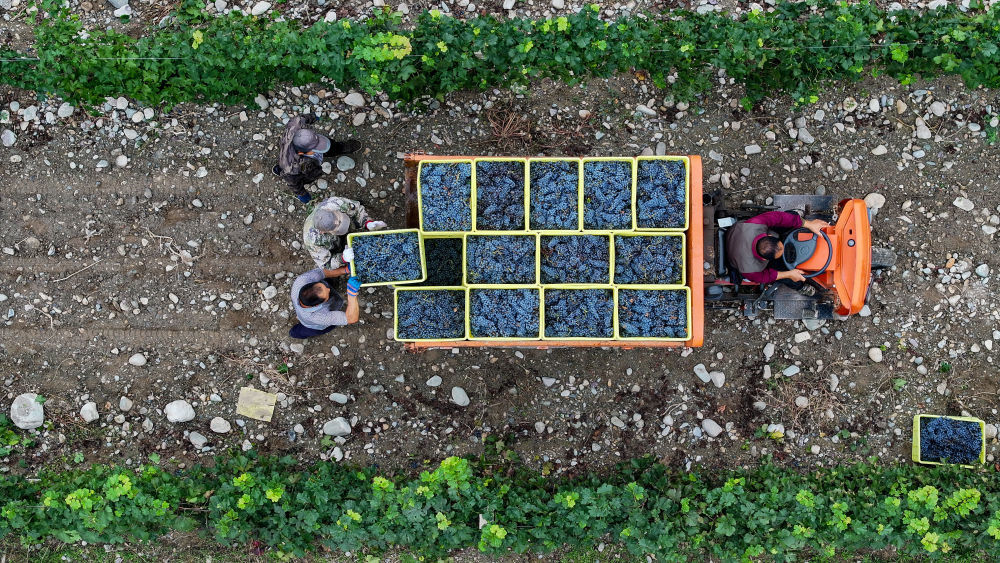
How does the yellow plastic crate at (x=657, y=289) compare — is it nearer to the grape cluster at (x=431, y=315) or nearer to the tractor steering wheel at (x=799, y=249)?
the tractor steering wheel at (x=799, y=249)

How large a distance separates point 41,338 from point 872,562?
29.3ft

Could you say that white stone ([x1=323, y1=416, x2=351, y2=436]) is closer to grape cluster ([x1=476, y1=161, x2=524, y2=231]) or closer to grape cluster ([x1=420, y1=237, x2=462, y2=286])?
grape cluster ([x1=420, y1=237, x2=462, y2=286])

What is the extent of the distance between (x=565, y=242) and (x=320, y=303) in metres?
2.29

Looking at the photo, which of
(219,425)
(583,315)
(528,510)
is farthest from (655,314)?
(219,425)

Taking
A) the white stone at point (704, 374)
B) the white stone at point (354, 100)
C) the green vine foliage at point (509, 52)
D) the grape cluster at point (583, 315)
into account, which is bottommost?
the white stone at point (704, 374)

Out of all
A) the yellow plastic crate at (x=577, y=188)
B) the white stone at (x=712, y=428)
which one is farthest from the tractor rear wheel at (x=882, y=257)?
the yellow plastic crate at (x=577, y=188)

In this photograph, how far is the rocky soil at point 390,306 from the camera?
6.44 metres

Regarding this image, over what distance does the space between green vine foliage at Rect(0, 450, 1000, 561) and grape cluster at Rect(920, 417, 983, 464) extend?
175 mm

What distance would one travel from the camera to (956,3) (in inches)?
258

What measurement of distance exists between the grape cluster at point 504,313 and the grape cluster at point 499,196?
567 mm

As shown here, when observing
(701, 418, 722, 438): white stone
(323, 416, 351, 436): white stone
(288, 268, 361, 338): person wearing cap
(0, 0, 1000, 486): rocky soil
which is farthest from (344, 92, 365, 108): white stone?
(701, 418, 722, 438): white stone

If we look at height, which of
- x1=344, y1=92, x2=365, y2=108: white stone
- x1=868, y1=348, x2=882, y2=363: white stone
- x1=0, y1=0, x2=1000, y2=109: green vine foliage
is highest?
x1=0, y1=0, x2=1000, y2=109: green vine foliage

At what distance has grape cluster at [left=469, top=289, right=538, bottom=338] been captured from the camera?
5270 mm

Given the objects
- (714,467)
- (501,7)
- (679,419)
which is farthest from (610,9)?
(714,467)
